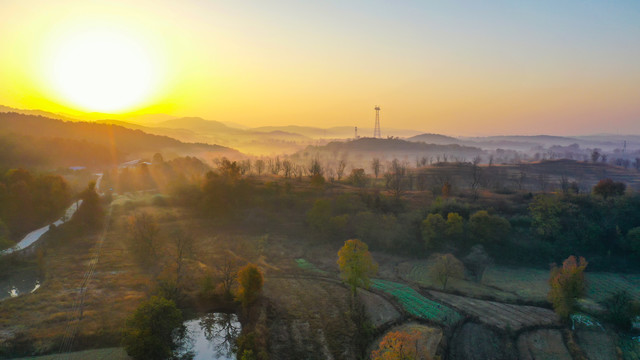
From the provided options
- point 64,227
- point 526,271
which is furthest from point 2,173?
point 526,271

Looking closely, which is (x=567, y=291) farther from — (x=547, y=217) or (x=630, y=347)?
(x=547, y=217)

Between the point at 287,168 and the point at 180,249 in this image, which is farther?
the point at 287,168

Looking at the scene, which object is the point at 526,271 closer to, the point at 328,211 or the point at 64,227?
the point at 328,211

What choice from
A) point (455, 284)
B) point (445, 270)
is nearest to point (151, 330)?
point (445, 270)

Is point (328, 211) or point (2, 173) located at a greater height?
point (2, 173)

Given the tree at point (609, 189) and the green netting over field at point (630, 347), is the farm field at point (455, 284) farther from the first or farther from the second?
the tree at point (609, 189)

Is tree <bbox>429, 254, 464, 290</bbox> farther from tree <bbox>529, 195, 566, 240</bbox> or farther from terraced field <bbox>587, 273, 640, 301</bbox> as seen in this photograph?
tree <bbox>529, 195, 566, 240</bbox>

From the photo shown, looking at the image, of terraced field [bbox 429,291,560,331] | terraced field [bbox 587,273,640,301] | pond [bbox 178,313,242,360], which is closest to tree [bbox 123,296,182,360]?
pond [bbox 178,313,242,360]
